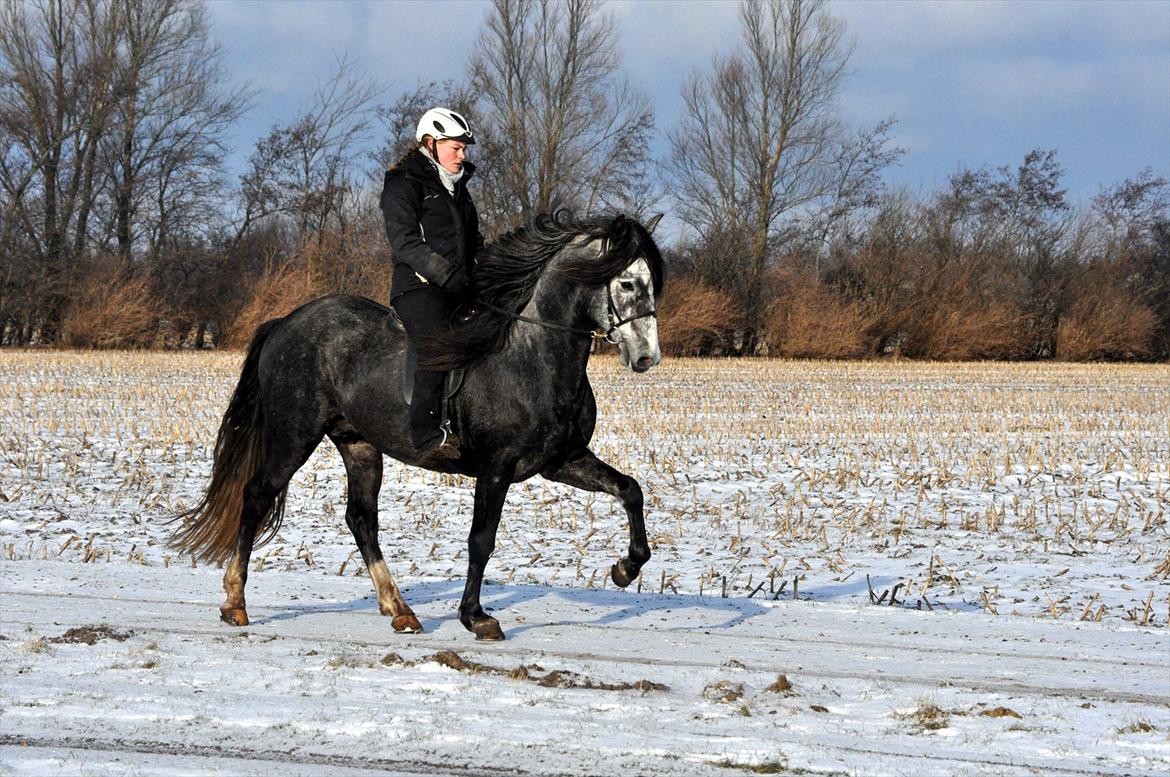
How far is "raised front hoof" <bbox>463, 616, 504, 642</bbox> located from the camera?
19.5 feet

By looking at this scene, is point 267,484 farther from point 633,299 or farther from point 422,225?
point 633,299

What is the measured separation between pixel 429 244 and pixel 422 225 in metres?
0.10

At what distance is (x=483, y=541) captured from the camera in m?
5.96

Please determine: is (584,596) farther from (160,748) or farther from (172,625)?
(160,748)

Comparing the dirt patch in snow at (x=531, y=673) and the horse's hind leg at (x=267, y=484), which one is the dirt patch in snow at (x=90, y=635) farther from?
the dirt patch in snow at (x=531, y=673)

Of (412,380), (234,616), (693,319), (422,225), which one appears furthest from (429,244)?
(693,319)

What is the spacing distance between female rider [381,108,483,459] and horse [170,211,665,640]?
0.10 metres

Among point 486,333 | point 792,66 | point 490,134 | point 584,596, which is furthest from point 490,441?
point 792,66

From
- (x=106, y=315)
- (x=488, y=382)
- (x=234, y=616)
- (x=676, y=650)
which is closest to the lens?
(x=676, y=650)

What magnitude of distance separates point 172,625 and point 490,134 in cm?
3841

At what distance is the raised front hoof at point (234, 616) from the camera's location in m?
6.28

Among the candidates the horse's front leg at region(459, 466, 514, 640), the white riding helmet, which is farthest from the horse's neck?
the white riding helmet

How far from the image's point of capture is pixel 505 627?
634cm

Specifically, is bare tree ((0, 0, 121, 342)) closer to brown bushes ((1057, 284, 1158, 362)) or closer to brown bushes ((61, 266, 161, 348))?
brown bushes ((61, 266, 161, 348))
